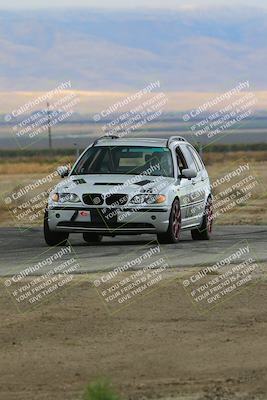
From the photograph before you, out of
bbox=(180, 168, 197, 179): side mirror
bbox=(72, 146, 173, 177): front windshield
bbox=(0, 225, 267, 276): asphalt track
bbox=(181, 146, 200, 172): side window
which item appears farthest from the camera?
bbox=(181, 146, 200, 172): side window

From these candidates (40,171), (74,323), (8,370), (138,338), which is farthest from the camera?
(40,171)

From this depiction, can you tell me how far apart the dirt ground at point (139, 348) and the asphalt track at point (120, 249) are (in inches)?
118

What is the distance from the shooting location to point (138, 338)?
455 inches

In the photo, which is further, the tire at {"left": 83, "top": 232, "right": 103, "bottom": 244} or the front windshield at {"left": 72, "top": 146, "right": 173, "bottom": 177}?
the tire at {"left": 83, "top": 232, "right": 103, "bottom": 244}

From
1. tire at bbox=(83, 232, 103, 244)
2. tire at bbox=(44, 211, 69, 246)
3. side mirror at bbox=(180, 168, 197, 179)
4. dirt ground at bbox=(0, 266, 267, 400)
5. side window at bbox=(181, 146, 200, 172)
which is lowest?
tire at bbox=(83, 232, 103, 244)

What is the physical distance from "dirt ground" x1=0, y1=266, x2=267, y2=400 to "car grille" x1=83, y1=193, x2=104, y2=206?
199 inches

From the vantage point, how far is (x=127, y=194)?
63.7ft

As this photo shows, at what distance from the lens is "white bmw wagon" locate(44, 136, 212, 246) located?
19.4 metres

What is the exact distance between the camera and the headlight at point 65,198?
19484 millimetres

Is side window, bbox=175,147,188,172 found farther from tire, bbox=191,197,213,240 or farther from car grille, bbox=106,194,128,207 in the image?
car grille, bbox=106,194,128,207

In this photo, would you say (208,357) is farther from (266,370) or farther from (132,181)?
(132,181)

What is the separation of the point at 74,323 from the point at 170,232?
770 centimetres

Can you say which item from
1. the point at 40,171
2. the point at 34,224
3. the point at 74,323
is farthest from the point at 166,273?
the point at 40,171

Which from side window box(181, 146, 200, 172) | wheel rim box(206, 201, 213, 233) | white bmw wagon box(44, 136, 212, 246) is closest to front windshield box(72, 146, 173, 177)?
white bmw wagon box(44, 136, 212, 246)
